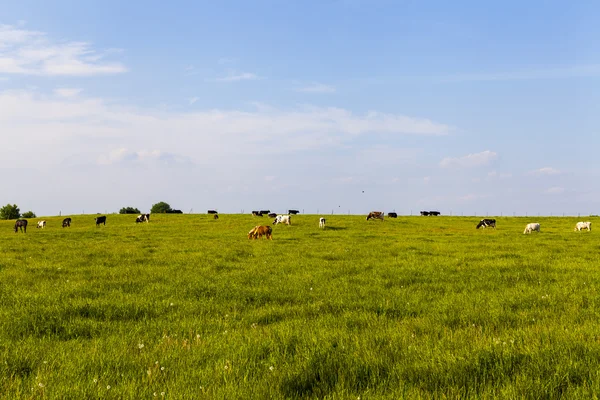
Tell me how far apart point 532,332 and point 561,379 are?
2132 millimetres

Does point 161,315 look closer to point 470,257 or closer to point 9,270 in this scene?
point 9,270

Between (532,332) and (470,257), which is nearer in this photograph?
(532,332)

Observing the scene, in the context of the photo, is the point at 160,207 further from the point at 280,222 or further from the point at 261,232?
the point at 261,232

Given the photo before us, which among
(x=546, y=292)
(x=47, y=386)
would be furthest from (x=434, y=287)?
(x=47, y=386)

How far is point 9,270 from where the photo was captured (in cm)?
1611

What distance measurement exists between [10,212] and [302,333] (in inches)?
5446

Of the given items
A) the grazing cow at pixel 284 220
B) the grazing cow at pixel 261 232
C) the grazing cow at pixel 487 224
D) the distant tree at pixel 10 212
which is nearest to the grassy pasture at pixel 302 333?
the grazing cow at pixel 261 232

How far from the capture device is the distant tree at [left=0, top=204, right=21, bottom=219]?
117562 millimetres

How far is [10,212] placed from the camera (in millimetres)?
118562

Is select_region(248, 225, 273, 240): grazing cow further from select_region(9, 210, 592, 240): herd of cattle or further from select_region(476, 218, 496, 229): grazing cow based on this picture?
select_region(476, 218, 496, 229): grazing cow

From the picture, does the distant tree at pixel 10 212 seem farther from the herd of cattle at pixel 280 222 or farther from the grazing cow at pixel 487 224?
the grazing cow at pixel 487 224

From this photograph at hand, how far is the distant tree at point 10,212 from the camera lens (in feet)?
386

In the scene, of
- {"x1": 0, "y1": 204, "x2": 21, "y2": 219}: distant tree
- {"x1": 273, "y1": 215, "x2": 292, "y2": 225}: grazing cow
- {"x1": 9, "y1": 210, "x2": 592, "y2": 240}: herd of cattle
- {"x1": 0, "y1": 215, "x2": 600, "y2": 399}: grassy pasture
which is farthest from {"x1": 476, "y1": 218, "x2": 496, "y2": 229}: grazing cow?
{"x1": 0, "y1": 204, "x2": 21, "y2": 219}: distant tree

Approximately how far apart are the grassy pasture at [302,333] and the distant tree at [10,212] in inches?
4880
